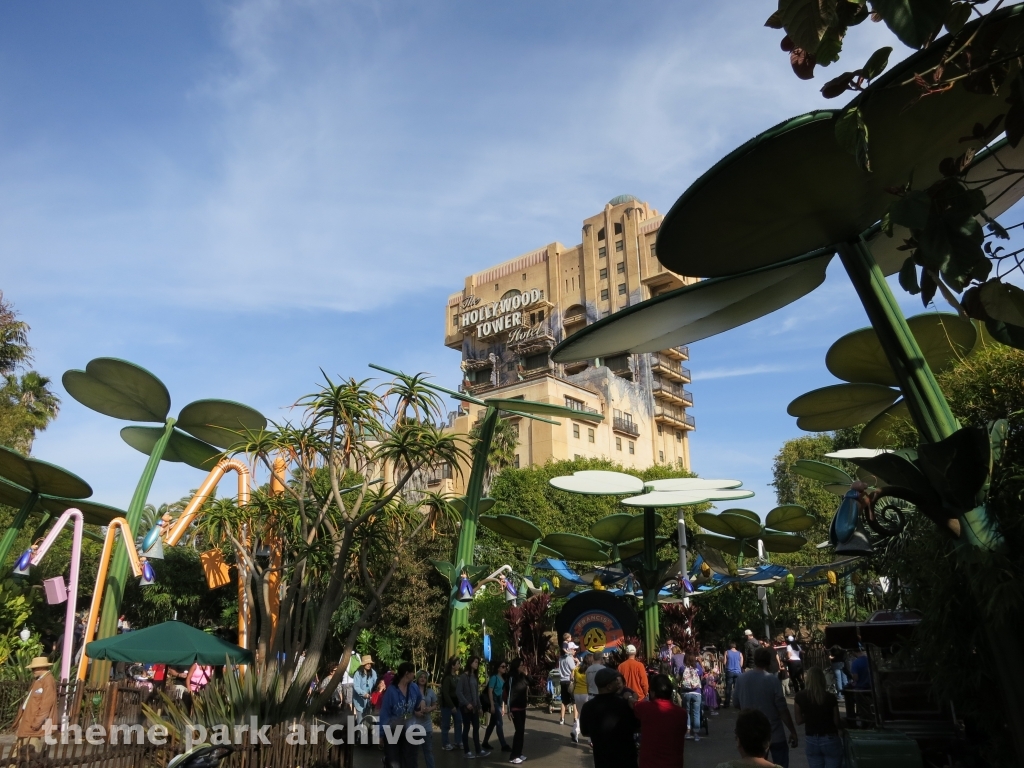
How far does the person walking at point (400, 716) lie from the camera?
25.5ft

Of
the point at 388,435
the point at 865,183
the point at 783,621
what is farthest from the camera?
the point at 783,621

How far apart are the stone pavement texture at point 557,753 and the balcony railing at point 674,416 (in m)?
43.0

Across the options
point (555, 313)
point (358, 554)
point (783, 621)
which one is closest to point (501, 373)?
point (555, 313)

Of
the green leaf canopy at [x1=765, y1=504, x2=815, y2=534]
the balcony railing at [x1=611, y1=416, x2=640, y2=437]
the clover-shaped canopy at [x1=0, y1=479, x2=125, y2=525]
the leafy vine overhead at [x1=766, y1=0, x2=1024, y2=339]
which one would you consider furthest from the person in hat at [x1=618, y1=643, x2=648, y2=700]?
the balcony railing at [x1=611, y1=416, x2=640, y2=437]

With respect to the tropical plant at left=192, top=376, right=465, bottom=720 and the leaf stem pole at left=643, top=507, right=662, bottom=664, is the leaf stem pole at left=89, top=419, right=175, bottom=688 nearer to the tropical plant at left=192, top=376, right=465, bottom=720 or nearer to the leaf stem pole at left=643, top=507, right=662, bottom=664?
the tropical plant at left=192, top=376, right=465, bottom=720

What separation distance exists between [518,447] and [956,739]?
131 ft

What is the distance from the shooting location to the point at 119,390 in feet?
54.9

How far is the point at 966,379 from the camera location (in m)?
7.17

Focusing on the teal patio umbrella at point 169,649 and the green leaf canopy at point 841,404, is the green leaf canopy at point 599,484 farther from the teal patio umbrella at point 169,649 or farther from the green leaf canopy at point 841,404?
the teal patio umbrella at point 169,649

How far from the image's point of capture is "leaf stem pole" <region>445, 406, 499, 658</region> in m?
15.6

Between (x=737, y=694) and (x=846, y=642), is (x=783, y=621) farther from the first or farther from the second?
(x=737, y=694)

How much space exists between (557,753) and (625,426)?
41.3 meters

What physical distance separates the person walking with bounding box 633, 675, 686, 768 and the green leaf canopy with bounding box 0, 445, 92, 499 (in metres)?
15.9

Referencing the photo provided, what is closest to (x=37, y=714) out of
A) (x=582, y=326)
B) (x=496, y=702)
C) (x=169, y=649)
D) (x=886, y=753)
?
(x=169, y=649)
